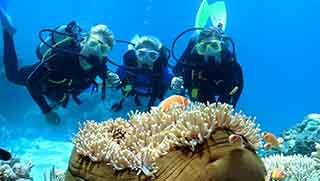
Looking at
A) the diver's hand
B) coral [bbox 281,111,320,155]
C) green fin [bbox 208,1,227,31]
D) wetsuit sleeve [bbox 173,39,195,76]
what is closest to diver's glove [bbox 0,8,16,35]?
the diver's hand

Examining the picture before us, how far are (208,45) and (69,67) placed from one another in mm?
2100

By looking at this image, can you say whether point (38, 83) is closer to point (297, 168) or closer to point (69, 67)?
point (69, 67)

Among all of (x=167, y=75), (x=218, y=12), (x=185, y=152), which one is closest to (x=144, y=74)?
(x=167, y=75)

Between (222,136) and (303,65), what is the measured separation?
10870cm

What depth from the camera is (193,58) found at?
23.0 feet

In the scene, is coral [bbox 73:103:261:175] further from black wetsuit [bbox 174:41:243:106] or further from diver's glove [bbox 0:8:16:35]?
diver's glove [bbox 0:8:16:35]

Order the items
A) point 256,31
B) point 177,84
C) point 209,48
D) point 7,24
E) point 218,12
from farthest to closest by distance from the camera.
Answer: point 256,31 → point 218,12 → point 7,24 → point 177,84 → point 209,48

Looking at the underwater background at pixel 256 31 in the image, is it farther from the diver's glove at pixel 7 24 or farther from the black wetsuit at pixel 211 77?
the black wetsuit at pixel 211 77

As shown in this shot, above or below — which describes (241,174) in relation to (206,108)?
below

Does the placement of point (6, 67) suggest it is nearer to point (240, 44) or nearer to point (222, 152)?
point (222, 152)

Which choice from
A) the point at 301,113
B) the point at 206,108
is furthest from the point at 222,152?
the point at 301,113

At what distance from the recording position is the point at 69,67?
22.3ft

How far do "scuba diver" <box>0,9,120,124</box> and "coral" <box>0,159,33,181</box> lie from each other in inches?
63.2

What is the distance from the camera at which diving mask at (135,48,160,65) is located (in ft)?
24.1
